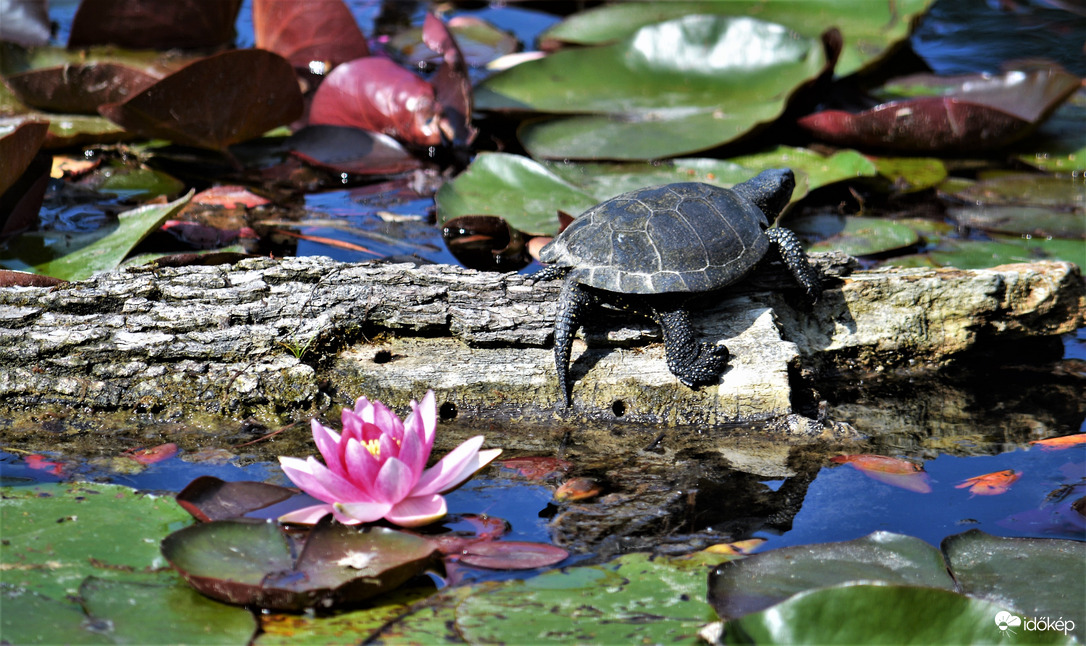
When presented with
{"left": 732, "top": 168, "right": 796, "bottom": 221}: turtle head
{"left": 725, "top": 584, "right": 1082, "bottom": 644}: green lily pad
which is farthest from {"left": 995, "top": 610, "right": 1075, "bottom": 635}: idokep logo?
{"left": 732, "top": 168, "right": 796, "bottom": 221}: turtle head

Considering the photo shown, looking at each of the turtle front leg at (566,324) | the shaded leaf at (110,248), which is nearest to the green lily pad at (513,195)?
the turtle front leg at (566,324)

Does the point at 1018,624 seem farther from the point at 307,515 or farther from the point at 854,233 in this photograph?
the point at 854,233

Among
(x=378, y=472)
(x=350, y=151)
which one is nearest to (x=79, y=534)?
(x=378, y=472)

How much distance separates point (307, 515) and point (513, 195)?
2.49m

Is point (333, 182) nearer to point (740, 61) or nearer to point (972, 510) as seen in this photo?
point (740, 61)

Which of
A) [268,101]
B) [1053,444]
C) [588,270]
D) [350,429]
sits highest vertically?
[268,101]

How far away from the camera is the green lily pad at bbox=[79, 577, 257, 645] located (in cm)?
175

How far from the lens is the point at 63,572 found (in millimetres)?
1921

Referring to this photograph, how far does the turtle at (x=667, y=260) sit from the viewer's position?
112 inches

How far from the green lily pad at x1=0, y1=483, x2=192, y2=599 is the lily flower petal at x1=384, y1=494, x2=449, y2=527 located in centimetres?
58

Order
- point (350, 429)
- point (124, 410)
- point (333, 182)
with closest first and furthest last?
point (350, 429), point (124, 410), point (333, 182)

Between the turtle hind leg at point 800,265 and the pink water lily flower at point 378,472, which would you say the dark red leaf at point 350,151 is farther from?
the pink water lily flower at point 378,472

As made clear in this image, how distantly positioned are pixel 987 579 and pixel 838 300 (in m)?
1.47

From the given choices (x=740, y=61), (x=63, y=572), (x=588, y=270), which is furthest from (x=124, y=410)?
(x=740, y=61)
